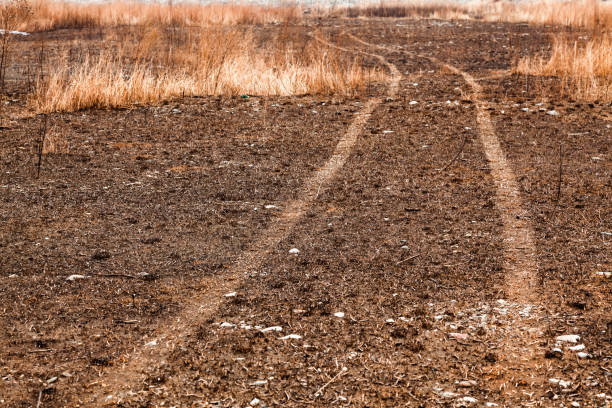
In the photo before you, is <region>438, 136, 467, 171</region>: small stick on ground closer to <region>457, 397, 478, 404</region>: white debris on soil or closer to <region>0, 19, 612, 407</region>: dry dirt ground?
<region>0, 19, 612, 407</region>: dry dirt ground

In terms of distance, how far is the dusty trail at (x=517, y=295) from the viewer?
10.3 feet

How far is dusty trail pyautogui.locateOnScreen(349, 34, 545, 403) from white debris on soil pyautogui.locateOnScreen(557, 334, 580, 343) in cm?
10

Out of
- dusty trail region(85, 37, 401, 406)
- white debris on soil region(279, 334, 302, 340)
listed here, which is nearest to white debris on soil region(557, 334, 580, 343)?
white debris on soil region(279, 334, 302, 340)

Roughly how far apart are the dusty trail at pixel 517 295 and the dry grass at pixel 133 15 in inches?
640

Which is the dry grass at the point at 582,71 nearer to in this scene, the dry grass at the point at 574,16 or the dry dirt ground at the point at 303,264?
the dry dirt ground at the point at 303,264

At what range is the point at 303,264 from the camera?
4.45 metres

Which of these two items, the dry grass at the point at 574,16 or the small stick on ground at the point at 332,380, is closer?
the small stick on ground at the point at 332,380

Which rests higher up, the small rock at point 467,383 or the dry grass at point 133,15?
the dry grass at point 133,15

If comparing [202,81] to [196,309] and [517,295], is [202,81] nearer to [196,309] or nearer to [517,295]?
[196,309]

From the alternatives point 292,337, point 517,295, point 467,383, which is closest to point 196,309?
point 292,337

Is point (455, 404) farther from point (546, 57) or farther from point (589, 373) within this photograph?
point (546, 57)

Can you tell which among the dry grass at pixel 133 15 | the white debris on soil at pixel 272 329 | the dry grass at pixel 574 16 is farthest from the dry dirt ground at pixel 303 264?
the dry grass at pixel 133 15

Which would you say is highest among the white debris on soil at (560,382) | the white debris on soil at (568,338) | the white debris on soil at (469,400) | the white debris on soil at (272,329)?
the white debris on soil at (568,338)

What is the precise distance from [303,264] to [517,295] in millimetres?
1364
